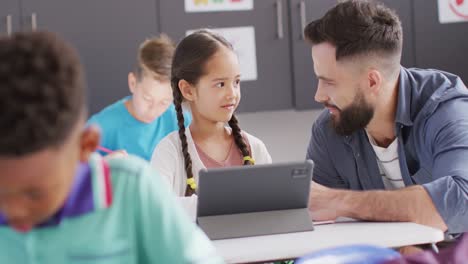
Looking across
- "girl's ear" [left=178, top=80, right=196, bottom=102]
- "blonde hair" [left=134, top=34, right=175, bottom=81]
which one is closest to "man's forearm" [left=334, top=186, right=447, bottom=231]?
"girl's ear" [left=178, top=80, right=196, bottom=102]

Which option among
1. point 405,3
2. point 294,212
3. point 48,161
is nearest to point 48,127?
point 48,161

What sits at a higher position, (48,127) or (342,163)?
(48,127)

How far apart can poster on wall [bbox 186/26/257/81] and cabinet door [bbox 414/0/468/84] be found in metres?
0.90

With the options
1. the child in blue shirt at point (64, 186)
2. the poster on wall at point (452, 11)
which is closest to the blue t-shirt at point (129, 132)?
the poster on wall at point (452, 11)

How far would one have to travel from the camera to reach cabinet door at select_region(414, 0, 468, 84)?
3.82 m

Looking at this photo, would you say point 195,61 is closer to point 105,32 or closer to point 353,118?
point 353,118

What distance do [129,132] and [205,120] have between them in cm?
96

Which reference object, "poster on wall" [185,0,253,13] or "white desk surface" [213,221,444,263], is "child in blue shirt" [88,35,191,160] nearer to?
"poster on wall" [185,0,253,13]

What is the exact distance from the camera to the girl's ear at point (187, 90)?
2410 millimetres

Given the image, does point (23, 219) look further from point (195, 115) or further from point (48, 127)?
point (195, 115)

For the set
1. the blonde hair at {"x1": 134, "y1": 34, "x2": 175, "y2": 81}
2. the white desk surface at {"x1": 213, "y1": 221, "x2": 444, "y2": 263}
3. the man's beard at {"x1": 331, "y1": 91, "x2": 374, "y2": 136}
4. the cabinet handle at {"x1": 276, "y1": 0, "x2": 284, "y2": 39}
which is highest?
the cabinet handle at {"x1": 276, "y1": 0, "x2": 284, "y2": 39}

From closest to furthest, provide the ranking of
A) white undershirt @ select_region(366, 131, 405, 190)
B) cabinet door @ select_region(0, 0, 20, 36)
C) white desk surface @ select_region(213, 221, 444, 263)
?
1. white desk surface @ select_region(213, 221, 444, 263)
2. white undershirt @ select_region(366, 131, 405, 190)
3. cabinet door @ select_region(0, 0, 20, 36)

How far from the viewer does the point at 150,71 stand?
3117mm

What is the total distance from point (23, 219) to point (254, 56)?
116 inches
